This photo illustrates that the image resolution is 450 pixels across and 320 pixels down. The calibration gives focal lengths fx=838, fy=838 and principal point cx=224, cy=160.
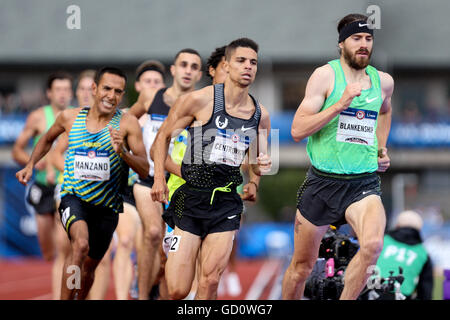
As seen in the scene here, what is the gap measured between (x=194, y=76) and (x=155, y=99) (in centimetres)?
48

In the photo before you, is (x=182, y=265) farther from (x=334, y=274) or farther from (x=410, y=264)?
(x=410, y=264)

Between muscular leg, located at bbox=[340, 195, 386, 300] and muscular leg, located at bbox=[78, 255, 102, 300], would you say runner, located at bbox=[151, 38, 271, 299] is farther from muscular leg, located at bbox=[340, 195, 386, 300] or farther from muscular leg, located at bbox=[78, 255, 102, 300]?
muscular leg, located at bbox=[78, 255, 102, 300]

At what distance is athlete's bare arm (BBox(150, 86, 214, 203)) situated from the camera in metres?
6.73

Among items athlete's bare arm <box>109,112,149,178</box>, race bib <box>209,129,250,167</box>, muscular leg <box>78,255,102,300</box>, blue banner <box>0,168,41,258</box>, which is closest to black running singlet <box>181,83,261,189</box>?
race bib <box>209,129,250,167</box>

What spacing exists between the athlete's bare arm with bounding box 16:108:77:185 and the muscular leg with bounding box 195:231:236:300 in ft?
6.46

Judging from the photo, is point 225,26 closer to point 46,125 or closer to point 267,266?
point 267,266

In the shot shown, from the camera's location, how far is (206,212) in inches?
267

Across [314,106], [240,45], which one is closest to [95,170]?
[240,45]

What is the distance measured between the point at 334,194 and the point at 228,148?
92 centimetres

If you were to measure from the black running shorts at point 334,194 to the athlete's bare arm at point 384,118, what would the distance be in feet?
1.27

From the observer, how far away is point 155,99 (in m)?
8.85

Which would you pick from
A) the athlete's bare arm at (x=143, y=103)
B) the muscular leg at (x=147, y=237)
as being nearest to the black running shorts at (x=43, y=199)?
the athlete's bare arm at (x=143, y=103)
